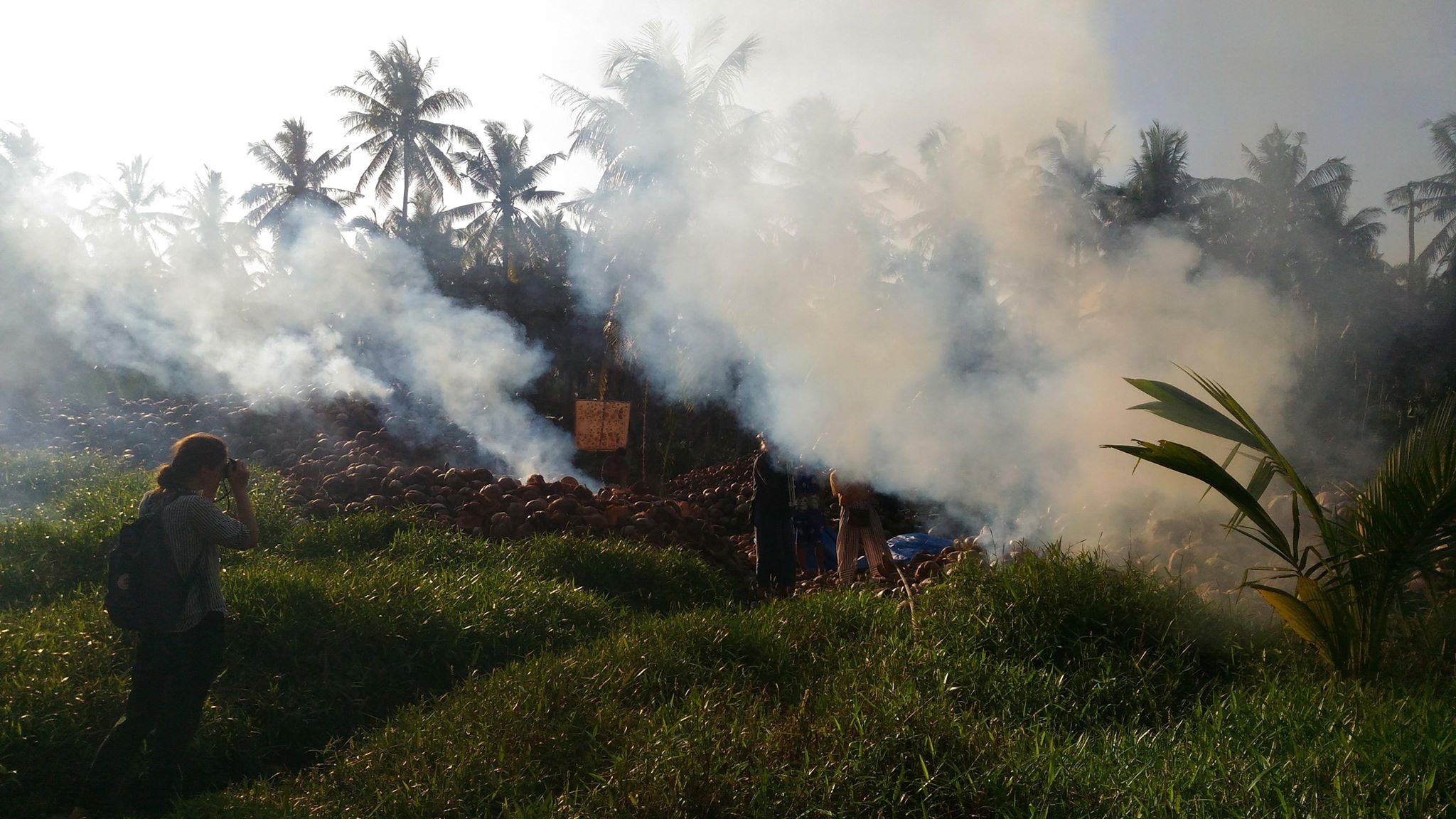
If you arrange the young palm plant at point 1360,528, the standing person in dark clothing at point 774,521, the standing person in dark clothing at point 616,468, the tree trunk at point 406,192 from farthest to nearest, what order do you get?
1. the tree trunk at point 406,192
2. the standing person in dark clothing at point 616,468
3. the standing person in dark clothing at point 774,521
4. the young palm plant at point 1360,528

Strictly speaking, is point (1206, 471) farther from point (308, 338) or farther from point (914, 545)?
point (308, 338)

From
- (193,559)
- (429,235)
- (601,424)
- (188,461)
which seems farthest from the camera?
(429,235)

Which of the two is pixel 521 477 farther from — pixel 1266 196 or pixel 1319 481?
pixel 1266 196

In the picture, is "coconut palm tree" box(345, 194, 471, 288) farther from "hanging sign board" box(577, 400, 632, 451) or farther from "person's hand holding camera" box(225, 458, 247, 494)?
"person's hand holding camera" box(225, 458, 247, 494)

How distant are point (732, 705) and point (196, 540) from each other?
7.41 feet

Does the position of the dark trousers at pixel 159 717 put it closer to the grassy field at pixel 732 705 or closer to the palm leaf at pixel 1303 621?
the grassy field at pixel 732 705

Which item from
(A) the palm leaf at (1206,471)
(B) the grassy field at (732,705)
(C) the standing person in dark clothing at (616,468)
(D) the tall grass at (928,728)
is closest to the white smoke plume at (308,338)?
(C) the standing person in dark clothing at (616,468)

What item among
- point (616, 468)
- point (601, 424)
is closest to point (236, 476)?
point (601, 424)

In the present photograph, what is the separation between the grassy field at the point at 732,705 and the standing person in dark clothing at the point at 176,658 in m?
0.23

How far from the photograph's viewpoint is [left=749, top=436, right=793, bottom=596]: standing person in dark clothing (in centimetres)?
705

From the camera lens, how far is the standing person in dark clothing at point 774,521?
278 inches

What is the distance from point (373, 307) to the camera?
17.0 meters

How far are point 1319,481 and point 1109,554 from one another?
194cm

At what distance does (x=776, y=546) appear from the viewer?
23.3ft
